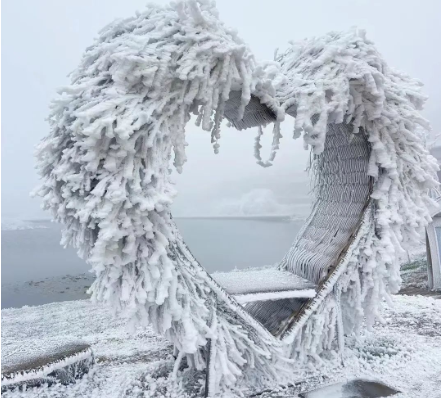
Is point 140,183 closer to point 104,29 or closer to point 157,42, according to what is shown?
point 157,42

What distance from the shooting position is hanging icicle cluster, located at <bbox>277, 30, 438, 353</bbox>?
2857mm

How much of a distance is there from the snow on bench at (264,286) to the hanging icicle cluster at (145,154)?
0.20 meters

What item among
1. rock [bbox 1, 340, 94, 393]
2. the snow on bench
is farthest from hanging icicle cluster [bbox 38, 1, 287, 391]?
rock [bbox 1, 340, 94, 393]

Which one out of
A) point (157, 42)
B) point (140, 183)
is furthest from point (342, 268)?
point (157, 42)

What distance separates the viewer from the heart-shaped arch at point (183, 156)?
238 cm

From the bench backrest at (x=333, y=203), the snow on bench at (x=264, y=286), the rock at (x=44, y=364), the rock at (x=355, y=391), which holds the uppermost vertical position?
the bench backrest at (x=333, y=203)

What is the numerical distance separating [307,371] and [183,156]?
65.9 inches

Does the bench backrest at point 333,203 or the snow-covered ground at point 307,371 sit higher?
the bench backrest at point 333,203

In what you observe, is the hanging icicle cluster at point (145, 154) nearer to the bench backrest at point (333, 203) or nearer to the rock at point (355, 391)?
the rock at point (355, 391)

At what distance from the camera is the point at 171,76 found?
2.48m

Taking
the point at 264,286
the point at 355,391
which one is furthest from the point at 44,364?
the point at 355,391

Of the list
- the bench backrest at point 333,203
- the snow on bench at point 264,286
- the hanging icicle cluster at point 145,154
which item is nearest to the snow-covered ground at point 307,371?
the hanging icicle cluster at point 145,154

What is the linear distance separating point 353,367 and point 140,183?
1936 millimetres

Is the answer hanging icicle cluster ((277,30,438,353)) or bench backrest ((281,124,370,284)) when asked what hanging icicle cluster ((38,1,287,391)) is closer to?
hanging icicle cluster ((277,30,438,353))
